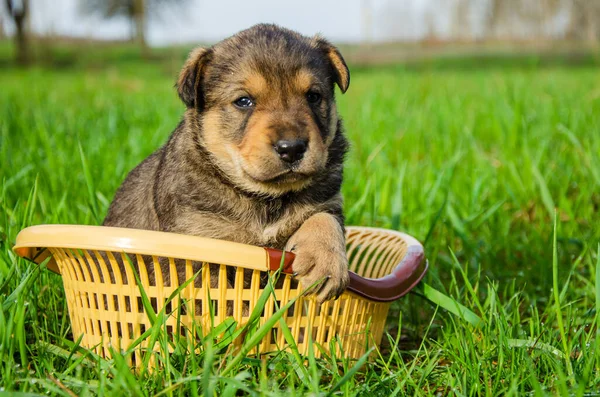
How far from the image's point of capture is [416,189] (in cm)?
430

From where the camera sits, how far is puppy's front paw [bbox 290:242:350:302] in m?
2.32

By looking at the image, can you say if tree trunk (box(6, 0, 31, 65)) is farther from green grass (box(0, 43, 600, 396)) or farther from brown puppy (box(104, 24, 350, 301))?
brown puppy (box(104, 24, 350, 301))

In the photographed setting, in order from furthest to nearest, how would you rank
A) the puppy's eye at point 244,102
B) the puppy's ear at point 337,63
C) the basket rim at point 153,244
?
the puppy's ear at point 337,63, the puppy's eye at point 244,102, the basket rim at point 153,244

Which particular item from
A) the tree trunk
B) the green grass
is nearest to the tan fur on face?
the green grass

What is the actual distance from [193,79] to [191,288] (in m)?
0.99

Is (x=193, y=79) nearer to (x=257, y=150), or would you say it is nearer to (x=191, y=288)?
(x=257, y=150)

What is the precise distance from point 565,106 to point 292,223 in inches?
196

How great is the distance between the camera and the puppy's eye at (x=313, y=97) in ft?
9.41

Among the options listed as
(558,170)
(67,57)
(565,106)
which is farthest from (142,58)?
(558,170)

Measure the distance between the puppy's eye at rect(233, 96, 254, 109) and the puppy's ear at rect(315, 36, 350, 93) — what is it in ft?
1.71

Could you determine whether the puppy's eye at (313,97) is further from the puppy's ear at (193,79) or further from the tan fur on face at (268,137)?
the puppy's ear at (193,79)

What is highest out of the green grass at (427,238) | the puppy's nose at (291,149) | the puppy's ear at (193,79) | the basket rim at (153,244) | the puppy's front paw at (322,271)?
the puppy's ear at (193,79)

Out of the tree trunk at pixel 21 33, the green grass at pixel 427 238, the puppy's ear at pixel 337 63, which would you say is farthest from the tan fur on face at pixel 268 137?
the tree trunk at pixel 21 33

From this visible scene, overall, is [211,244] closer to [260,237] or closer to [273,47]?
[260,237]
